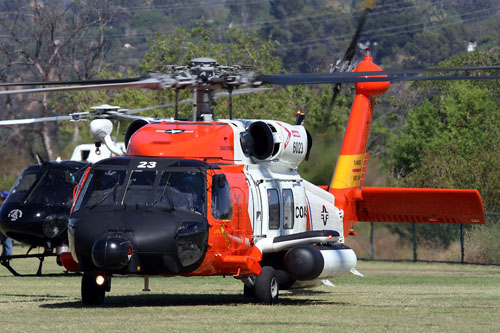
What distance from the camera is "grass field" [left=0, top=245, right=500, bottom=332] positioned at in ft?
44.2

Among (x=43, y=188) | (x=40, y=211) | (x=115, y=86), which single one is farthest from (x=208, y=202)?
(x=43, y=188)

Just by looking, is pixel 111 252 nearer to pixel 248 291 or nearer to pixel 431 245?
pixel 248 291

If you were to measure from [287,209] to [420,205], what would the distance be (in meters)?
3.83

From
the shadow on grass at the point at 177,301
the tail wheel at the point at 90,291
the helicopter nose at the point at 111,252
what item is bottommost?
the shadow on grass at the point at 177,301

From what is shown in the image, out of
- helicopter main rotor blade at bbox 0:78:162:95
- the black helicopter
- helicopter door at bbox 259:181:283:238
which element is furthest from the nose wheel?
the black helicopter

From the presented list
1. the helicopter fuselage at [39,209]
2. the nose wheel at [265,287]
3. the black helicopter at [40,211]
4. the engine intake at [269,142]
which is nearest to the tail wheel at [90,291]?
the nose wheel at [265,287]

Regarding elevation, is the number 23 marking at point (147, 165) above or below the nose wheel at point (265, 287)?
above

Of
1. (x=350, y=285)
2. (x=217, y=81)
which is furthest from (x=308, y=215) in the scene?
(x=350, y=285)

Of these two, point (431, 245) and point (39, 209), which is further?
point (431, 245)

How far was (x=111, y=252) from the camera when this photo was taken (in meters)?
14.7

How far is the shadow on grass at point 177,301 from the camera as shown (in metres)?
16.8

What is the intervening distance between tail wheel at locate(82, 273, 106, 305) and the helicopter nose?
1.69 m

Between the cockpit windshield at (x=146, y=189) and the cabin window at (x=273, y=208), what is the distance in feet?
6.61

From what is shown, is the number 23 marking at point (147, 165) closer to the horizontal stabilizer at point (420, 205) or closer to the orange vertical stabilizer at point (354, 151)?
the orange vertical stabilizer at point (354, 151)
